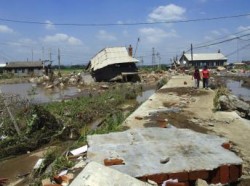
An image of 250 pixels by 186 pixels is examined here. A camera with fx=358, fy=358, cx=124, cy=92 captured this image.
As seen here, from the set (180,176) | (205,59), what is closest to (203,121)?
(180,176)

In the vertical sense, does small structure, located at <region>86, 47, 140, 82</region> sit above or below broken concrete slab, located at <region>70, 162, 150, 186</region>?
above

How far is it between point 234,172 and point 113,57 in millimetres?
32982

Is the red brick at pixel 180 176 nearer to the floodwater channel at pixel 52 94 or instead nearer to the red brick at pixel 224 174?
the red brick at pixel 224 174

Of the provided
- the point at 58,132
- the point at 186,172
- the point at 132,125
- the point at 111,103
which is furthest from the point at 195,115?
the point at 111,103

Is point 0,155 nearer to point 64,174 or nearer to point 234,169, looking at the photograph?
point 64,174

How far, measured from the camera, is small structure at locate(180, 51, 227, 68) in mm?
75500

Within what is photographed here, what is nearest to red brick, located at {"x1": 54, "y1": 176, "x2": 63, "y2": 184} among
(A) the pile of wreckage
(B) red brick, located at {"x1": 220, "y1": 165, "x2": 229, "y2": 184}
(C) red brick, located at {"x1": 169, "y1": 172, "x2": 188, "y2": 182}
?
(A) the pile of wreckage

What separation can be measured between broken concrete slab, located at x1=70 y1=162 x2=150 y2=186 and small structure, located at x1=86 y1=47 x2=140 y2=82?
32.6 m

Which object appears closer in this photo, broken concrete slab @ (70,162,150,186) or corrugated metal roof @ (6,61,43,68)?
broken concrete slab @ (70,162,150,186)

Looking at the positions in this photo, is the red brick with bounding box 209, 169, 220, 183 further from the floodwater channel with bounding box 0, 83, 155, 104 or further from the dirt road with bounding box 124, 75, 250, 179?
the floodwater channel with bounding box 0, 83, 155, 104

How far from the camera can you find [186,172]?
5.22 metres

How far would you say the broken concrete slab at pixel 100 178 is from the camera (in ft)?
13.3

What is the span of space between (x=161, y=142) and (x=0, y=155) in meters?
5.59

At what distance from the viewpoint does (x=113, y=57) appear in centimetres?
3803
